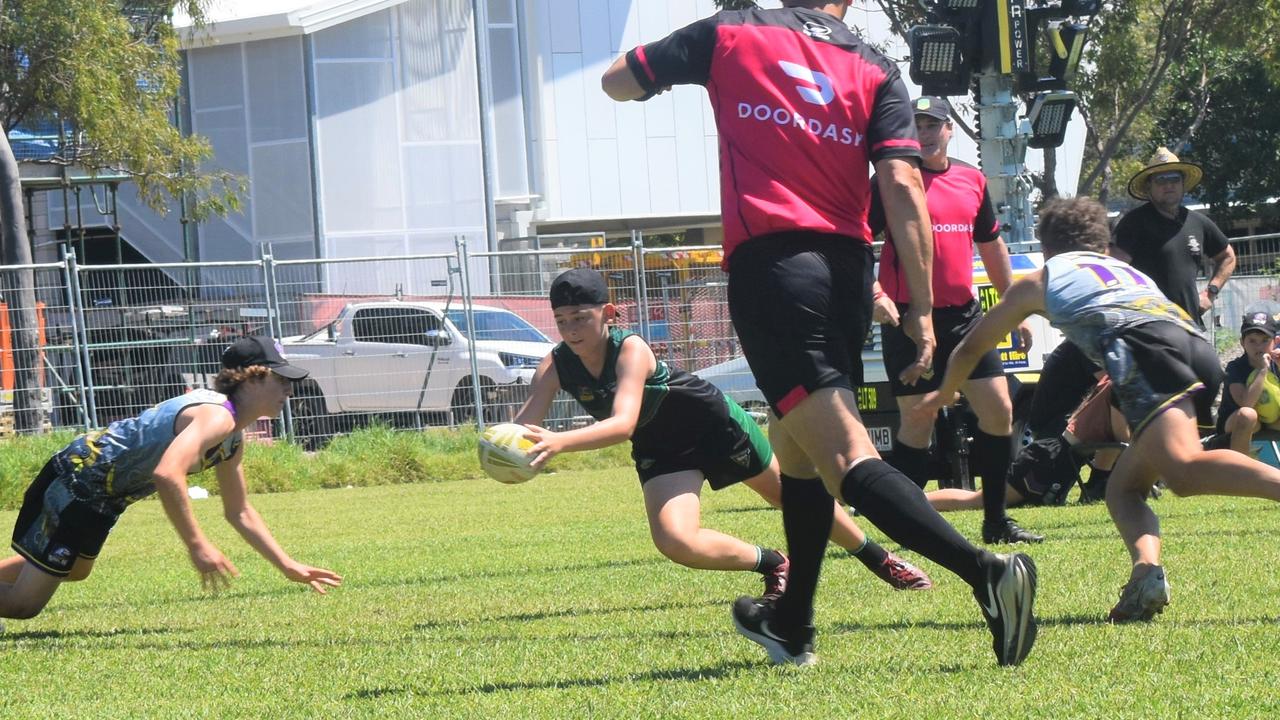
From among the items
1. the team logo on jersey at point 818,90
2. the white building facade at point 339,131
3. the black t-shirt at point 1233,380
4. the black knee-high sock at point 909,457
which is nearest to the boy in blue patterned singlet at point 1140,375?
the team logo on jersey at point 818,90

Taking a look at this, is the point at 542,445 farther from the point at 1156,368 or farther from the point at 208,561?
the point at 1156,368

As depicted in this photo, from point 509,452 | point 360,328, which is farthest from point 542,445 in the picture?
point 360,328

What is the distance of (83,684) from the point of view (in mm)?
4965

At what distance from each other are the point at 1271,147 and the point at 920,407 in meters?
35.1

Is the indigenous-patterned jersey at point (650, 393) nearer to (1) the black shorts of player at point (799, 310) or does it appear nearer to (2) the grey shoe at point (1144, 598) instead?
(1) the black shorts of player at point (799, 310)

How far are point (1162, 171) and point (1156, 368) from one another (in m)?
4.51

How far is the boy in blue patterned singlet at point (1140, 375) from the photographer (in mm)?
4957

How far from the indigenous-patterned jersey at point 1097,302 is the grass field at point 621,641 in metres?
0.91

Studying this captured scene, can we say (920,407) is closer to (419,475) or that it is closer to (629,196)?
(419,475)

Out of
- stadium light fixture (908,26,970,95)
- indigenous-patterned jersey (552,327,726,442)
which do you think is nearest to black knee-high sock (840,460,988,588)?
indigenous-patterned jersey (552,327,726,442)

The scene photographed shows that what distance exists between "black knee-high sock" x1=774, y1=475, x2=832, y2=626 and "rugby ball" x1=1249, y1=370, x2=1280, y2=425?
7118mm

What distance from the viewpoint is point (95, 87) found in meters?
22.5

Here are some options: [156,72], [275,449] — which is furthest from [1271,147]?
[275,449]

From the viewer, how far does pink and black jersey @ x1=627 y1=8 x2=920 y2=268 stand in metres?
4.36
